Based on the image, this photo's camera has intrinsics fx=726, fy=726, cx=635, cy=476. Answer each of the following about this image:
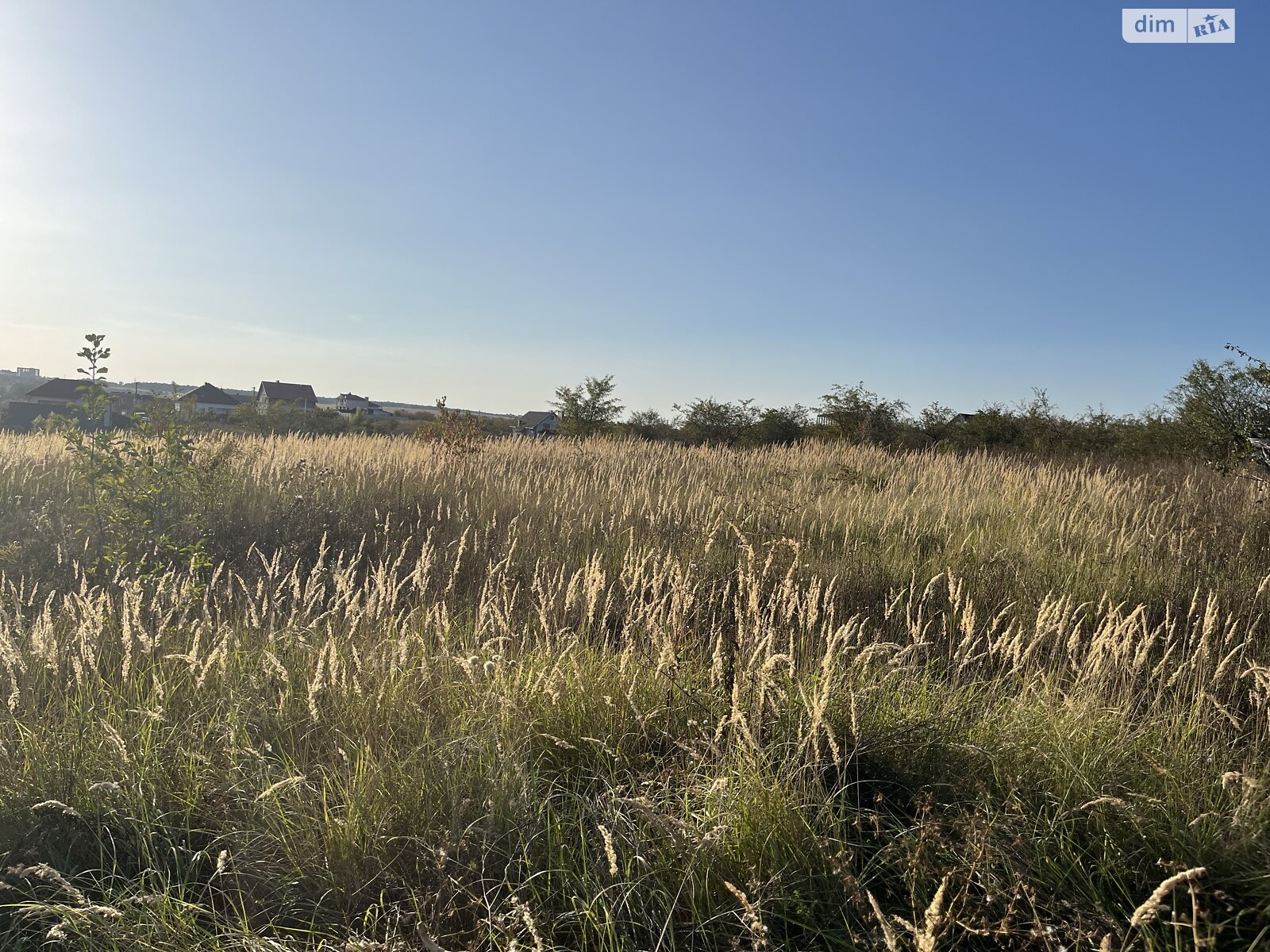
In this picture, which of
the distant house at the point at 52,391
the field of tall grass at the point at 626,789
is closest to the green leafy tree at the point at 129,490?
the field of tall grass at the point at 626,789

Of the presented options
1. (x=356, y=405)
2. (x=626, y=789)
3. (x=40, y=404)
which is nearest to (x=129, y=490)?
(x=626, y=789)

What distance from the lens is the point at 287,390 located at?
78.8m

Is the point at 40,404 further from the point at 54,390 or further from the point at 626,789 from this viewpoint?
the point at 626,789

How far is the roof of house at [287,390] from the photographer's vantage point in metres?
75.6

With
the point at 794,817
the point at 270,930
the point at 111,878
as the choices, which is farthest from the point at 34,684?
the point at 794,817

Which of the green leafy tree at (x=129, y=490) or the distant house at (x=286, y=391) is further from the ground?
the distant house at (x=286, y=391)

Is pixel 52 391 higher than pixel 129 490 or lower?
higher

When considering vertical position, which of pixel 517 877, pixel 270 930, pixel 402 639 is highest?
pixel 402 639

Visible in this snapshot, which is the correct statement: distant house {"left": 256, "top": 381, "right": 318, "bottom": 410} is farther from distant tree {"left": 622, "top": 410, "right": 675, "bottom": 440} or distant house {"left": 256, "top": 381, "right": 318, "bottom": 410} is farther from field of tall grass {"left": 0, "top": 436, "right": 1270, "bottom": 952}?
field of tall grass {"left": 0, "top": 436, "right": 1270, "bottom": 952}

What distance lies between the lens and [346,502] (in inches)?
279

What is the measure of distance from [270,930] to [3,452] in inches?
382

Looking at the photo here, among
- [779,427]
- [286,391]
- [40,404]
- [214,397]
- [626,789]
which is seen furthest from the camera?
[286,391]

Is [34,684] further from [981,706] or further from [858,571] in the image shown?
[858,571]

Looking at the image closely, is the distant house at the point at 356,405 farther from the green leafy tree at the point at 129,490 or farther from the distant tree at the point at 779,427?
the green leafy tree at the point at 129,490
